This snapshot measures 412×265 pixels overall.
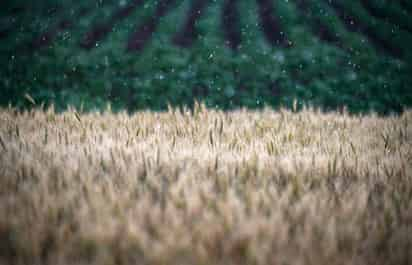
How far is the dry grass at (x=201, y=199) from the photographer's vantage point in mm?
698

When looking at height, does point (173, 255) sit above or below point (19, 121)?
below

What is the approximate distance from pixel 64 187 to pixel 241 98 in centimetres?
783

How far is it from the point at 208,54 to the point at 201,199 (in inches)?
366

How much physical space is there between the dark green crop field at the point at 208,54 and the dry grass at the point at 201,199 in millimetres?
6560

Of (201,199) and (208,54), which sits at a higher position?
(208,54)

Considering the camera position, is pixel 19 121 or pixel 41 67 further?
pixel 41 67

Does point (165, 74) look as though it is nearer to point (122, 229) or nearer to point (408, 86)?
point (408, 86)

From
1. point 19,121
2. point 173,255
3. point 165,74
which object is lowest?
point 173,255

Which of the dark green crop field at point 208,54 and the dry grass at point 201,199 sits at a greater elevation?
the dark green crop field at point 208,54

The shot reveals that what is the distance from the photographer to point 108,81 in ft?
29.1

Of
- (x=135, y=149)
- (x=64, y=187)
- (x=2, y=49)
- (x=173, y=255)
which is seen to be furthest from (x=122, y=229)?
(x=2, y=49)

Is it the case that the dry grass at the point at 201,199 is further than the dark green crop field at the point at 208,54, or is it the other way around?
the dark green crop field at the point at 208,54

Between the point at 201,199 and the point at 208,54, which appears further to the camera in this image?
the point at 208,54

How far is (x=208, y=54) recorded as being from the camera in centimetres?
990
